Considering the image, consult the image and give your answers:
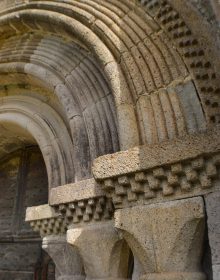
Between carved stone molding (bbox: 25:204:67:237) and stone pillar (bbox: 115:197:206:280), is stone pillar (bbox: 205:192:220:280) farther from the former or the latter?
carved stone molding (bbox: 25:204:67:237)

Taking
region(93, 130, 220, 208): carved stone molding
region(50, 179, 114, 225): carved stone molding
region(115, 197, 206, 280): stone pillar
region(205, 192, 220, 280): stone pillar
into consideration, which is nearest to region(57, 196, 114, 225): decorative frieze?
region(50, 179, 114, 225): carved stone molding

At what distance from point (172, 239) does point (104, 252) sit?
66cm

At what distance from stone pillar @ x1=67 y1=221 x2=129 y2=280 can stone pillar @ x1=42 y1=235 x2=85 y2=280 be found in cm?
40

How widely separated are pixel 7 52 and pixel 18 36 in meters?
0.21

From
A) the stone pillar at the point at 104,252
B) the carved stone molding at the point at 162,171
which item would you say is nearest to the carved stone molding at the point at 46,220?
the stone pillar at the point at 104,252

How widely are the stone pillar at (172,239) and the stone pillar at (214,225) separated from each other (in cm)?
4

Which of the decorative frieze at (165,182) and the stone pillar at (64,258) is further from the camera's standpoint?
the stone pillar at (64,258)

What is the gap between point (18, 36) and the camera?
406 centimetres

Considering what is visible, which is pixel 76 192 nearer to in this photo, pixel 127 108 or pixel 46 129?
pixel 127 108

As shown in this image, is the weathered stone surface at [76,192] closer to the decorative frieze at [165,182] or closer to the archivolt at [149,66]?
the decorative frieze at [165,182]

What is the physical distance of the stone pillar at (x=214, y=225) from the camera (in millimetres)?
2043

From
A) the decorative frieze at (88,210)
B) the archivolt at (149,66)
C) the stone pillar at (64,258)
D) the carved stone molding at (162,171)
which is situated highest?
the archivolt at (149,66)

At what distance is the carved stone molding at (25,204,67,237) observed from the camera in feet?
11.4

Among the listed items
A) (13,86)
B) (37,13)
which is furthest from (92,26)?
(13,86)
